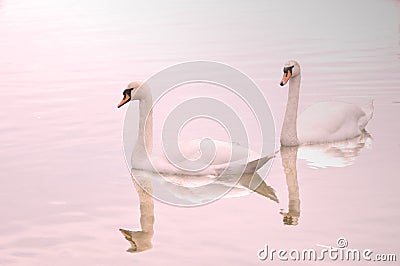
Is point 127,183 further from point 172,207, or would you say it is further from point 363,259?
point 363,259

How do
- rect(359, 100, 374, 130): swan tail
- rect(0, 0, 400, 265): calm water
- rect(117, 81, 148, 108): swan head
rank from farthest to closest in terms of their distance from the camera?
rect(359, 100, 374, 130): swan tail < rect(117, 81, 148, 108): swan head < rect(0, 0, 400, 265): calm water

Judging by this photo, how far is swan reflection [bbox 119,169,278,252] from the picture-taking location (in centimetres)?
662

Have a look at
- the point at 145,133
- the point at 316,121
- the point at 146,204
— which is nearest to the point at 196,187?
the point at 146,204

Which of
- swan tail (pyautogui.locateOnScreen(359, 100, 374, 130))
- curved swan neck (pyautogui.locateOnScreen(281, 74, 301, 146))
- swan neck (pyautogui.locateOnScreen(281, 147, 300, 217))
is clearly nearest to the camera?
swan neck (pyautogui.locateOnScreen(281, 147, 300, 217))

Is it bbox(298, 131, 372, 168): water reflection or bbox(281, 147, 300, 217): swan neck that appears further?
bbox(298, 131, 372, 168): water reflection

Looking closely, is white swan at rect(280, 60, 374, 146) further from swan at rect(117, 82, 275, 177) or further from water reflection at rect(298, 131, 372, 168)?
swan at rect(117, 82, 275, 177)

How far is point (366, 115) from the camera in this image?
841 centimetres

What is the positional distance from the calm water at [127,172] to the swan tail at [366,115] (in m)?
0.12

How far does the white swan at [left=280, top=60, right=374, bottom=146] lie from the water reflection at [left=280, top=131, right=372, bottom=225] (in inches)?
2.4

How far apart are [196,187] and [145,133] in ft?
2.22

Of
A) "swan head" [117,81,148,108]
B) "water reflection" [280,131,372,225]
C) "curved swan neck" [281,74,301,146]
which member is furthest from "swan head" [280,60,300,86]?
"swan head" [117,81,148,108]

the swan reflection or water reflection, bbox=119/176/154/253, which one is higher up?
the swan reflection

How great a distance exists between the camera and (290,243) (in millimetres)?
5594

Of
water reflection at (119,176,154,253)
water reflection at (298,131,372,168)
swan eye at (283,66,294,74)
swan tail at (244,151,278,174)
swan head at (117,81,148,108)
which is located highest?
swan eye at (283,66,294,74)
